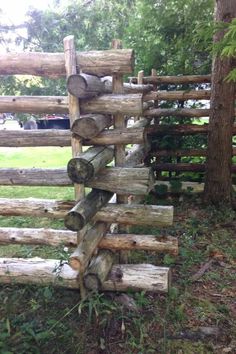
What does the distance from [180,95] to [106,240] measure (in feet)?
13.1

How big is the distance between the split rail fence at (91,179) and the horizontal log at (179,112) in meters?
3.18

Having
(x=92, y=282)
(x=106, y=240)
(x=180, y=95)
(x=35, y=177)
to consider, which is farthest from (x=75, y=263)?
(x=180, y=95)

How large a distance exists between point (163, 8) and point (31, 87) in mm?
3116

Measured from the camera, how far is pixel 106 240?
375 cm

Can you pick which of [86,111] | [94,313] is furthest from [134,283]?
[86,111]

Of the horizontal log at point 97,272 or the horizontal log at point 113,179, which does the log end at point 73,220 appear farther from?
the horizontal log at point 97,272

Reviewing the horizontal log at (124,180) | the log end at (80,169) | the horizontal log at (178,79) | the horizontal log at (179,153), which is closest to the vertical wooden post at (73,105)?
the horizontal log at (124,180)

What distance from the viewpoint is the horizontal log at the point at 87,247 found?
3.17 m

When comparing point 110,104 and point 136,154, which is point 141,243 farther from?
point 136,154

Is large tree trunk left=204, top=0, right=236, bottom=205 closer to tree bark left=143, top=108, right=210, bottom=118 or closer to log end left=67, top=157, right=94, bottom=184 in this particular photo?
tree bark left=143, top=108, right=210, bottom=118

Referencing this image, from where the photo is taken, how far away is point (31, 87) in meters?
7.14

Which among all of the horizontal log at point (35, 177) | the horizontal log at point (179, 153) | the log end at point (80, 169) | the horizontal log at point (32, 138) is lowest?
the horizontal log at point (179, 153)

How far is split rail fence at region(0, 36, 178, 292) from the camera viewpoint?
3359 millimetres

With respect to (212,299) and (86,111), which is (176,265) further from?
(86,111)
